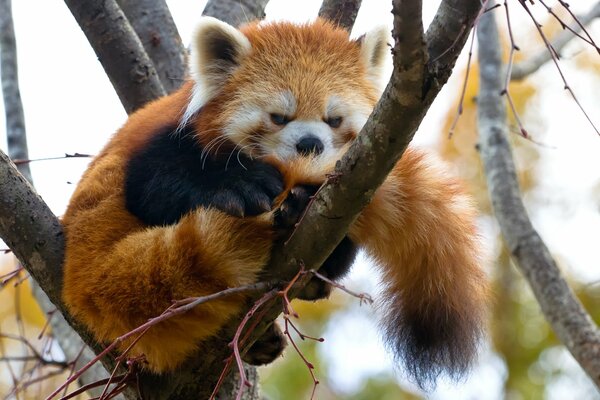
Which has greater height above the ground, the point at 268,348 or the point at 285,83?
the point at 285,83

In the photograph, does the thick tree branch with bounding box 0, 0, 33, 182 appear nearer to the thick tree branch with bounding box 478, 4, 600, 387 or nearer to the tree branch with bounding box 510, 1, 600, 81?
the thick tree branch with bounding box 478, 4, 600, 387

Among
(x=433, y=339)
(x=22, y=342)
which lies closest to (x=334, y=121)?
(x=433, y=339)

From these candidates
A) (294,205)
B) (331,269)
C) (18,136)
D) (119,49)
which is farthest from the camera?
(18,136)

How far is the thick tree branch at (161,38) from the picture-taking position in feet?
16.8

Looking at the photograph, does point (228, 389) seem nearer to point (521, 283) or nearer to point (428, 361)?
point (428, 361)

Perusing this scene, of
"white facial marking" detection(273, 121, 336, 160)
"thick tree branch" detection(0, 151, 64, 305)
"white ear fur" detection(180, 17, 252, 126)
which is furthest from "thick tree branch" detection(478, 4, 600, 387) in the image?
"thick tree branch" detection(0, 151, 64, 305)

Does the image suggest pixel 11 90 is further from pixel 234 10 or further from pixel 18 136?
pixel 234 10

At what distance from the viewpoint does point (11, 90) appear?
5.23 meters

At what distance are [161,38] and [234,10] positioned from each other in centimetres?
54

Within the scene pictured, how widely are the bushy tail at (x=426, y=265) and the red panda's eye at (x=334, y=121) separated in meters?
0.76

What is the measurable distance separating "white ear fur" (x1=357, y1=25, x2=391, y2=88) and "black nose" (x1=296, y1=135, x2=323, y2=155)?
81 cm

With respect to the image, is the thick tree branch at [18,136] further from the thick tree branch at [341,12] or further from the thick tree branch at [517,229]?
the thick tree branch at [517,229]

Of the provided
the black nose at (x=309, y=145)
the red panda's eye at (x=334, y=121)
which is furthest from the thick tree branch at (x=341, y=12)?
the black nose at (x=309, y=145)

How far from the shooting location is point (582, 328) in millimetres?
4172
